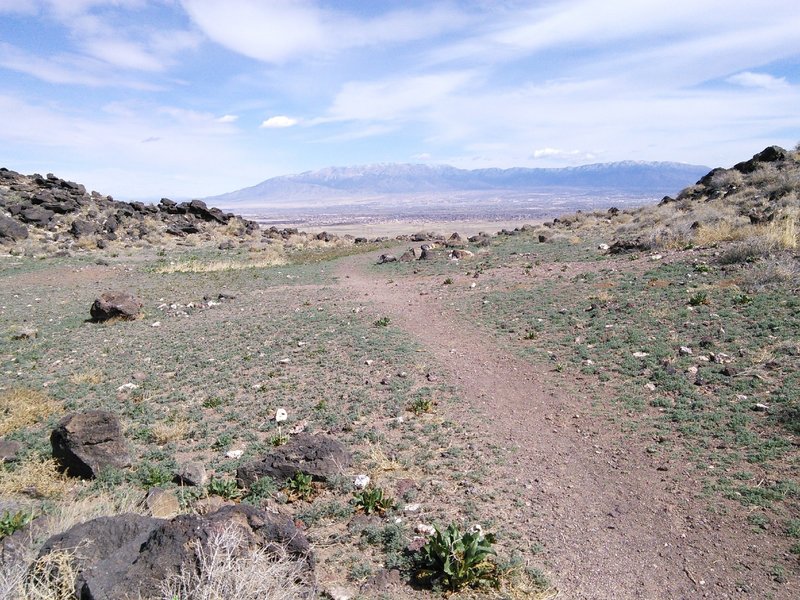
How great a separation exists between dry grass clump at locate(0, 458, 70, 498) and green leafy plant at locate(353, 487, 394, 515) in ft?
11.4

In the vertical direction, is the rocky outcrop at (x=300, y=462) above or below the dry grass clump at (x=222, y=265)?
below

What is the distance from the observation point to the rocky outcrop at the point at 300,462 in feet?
20.0

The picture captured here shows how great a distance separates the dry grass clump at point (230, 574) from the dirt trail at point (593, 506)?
244cm

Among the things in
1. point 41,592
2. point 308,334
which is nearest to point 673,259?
point 308,334

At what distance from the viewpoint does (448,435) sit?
7.18 m

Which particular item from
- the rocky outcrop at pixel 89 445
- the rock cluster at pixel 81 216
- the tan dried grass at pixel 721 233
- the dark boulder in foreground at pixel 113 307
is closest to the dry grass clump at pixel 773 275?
the tan dried grass at pixel 721 233

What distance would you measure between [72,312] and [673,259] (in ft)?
59.6

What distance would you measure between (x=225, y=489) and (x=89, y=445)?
1.99m

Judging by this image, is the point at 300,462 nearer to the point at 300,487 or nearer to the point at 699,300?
the point at 300,487

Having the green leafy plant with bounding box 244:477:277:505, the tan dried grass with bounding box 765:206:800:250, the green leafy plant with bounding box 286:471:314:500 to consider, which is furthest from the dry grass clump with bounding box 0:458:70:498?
the tan dried grass with bounding box 765:206:800:250

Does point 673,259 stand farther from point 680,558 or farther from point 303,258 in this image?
point 303,258

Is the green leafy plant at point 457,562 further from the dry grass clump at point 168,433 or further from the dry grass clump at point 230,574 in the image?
the dry grass clump at point 168,433

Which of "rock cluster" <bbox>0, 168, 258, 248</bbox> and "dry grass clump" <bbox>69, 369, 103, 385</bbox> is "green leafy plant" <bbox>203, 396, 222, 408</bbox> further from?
"rock cluster" <bbox>0, 168, 258, 248</bbox>

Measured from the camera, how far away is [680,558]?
4.73m
